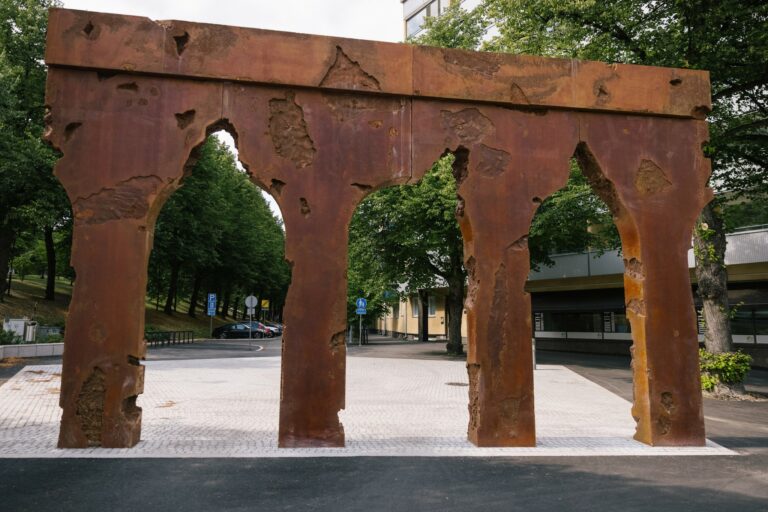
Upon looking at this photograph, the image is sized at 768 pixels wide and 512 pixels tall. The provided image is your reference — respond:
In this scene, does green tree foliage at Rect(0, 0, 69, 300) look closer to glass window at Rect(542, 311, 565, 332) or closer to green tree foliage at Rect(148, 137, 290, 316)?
green tree foliage at Rect(148, 137, 290, 316)

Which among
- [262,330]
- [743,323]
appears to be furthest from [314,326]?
[262,330]

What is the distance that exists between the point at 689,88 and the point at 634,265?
266cm

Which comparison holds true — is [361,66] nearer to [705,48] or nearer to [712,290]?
[705,48]

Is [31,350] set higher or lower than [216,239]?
lower

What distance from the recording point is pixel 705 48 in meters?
12.3

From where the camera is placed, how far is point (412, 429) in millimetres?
8500

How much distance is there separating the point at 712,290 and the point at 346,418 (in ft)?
30.3

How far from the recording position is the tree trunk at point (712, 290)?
13.1 meters

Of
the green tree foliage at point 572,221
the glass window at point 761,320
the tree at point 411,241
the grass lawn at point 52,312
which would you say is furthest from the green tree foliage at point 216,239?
the glass window at point 761,320

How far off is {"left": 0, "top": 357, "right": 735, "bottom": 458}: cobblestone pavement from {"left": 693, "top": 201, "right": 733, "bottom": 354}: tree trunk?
271 cm

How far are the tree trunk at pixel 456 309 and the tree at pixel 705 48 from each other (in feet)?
37.3

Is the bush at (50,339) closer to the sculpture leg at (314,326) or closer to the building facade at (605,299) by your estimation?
the sculpture leg at (314,326)

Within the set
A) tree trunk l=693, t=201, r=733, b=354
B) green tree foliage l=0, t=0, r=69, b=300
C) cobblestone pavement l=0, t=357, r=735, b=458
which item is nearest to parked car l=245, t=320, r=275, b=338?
green tree foliage l=0, t=0, r=69, b=300

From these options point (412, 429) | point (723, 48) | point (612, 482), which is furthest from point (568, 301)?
point (612, 482)
